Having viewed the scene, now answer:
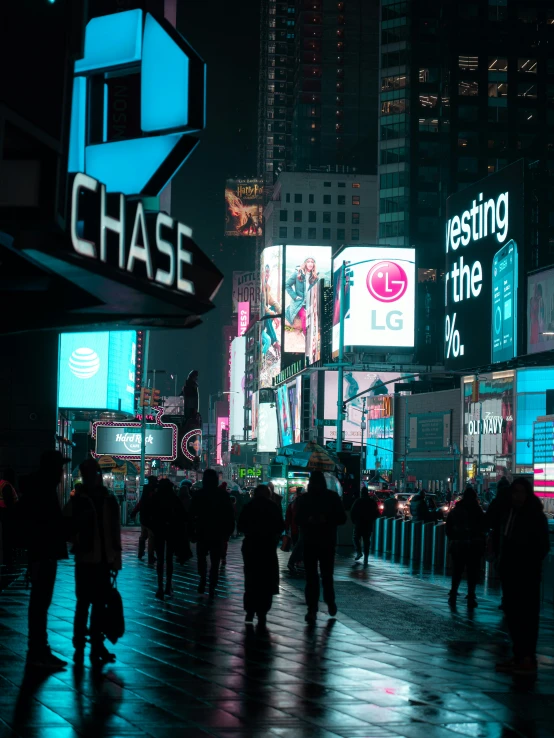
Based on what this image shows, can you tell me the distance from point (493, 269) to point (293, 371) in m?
53.5

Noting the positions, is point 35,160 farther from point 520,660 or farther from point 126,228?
point 520,660

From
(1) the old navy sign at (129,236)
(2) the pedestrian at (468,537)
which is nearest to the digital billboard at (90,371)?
(2) the pedestrian at (468,537)

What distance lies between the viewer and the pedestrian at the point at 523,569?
36.3ft

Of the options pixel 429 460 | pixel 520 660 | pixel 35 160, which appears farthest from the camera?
pixel 429 460

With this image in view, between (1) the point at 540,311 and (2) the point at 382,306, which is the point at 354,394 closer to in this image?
(2) the point at 382,306

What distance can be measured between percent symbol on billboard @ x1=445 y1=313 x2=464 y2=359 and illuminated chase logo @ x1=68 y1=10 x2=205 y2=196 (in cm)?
6557

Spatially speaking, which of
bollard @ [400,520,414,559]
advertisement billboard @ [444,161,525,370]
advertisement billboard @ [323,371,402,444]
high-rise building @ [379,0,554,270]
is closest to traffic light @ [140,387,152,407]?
advertisement billboard @ [444,161,525,370]

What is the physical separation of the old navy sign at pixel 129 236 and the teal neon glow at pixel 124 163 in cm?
127

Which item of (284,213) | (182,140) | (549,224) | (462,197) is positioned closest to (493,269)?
(462,197)

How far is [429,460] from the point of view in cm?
10762

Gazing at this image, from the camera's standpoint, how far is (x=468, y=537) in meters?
17.2

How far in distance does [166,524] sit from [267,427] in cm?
13480

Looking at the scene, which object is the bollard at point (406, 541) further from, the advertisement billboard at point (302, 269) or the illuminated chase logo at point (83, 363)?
the advertisement billboard at point (302, 269)

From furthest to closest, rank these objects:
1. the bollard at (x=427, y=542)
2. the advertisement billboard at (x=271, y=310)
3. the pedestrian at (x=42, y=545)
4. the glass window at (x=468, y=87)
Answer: the advertisement billboard at (x=271, y=310) → the glass window at (x=468, y=87) → the bollard at (x=427, y=542) → the pedestrian at (x=42, y=545)
